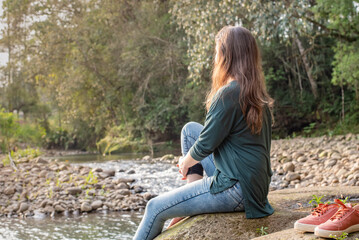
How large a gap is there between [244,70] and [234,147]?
47cm

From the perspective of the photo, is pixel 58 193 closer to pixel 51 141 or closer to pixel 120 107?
pixel 120 107

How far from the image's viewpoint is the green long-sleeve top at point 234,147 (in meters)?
2.38

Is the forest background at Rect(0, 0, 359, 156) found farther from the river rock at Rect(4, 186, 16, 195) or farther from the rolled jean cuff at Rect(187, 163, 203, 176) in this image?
the rolled jean cuff at Rect(187, 163, 203, 176)

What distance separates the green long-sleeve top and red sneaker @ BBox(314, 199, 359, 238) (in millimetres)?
549

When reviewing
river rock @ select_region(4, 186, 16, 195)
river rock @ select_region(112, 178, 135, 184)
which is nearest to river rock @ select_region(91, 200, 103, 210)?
river rock @ select_region(112, 178, 135, 184)

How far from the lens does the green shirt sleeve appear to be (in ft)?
7.78

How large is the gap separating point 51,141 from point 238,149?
71.0 ft

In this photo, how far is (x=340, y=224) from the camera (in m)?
1.94

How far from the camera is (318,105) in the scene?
45.9 feet

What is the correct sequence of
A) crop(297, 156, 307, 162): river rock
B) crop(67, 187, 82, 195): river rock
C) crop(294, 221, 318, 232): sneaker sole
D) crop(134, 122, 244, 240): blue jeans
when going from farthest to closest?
crop(297, 156, 307, 162): river rock, crop(67, 187, 82, 195): river rock, crop(134, 122, 244, 240): blue jeans, crop(294, 221, 318, 232): sneaker sole

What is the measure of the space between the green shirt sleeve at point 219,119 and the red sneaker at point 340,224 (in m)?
0.74

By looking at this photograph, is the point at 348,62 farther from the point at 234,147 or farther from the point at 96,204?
the point at 234,147

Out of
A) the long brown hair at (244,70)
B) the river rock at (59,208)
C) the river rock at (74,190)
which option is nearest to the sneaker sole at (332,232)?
the long brown hair at (244,70)

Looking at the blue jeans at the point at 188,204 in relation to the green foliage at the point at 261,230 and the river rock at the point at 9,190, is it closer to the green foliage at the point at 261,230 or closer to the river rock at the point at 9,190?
the green foliage at the point at 261,230
